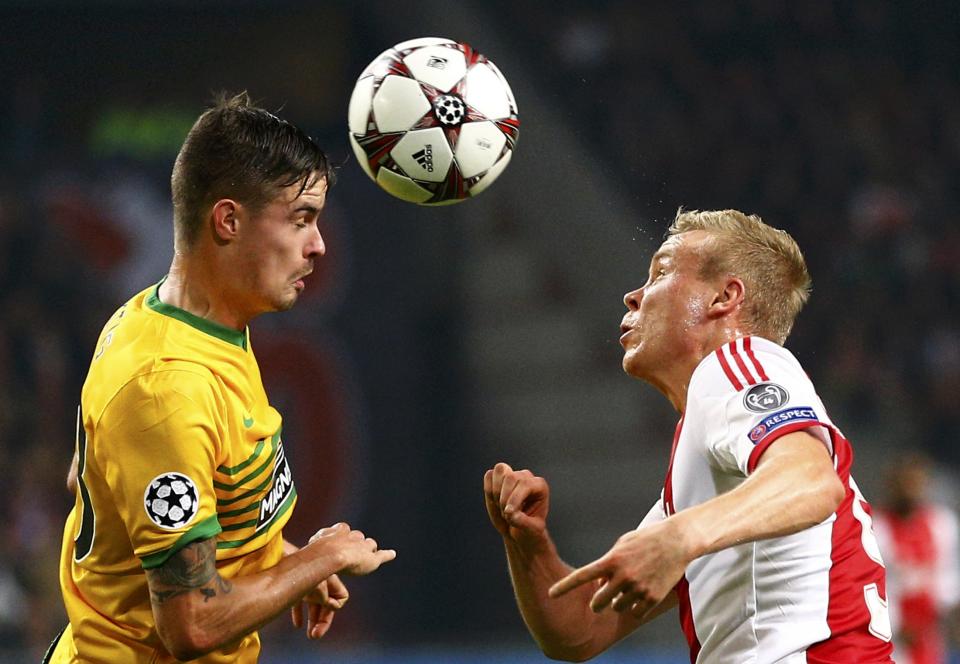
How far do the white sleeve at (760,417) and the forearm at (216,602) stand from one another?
987mm

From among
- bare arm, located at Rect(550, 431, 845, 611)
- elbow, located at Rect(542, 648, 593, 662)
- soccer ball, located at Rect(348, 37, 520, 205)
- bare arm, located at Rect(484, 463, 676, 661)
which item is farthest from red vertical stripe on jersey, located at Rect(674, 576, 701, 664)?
soccer ball, located at Rect(348, 37, 520, 205)

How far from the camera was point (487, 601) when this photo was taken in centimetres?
1230

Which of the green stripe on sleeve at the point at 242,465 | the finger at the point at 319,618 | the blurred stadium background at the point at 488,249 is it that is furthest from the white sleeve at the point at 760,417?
the blurred stadium background at the point at 488,249

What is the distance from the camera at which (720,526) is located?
8.33ft

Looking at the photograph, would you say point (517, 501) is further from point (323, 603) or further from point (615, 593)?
point (615, 593)

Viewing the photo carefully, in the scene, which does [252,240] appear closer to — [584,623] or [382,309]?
[584,623]

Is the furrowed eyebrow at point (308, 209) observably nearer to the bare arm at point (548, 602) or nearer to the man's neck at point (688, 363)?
the bare arm at point (548, 602)

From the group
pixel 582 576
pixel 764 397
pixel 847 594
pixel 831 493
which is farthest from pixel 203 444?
pixel 847 594

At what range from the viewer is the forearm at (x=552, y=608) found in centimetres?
375

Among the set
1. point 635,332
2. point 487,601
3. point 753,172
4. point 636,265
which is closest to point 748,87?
point 753,172

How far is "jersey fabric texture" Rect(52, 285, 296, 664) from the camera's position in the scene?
3.05 meters

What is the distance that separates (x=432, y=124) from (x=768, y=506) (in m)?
1.86

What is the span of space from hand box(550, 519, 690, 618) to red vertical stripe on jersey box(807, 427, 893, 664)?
0.60 m

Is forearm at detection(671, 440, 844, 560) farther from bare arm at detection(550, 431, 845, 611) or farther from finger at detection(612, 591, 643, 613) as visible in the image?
finger at detection(612, 591, 643, 613)
